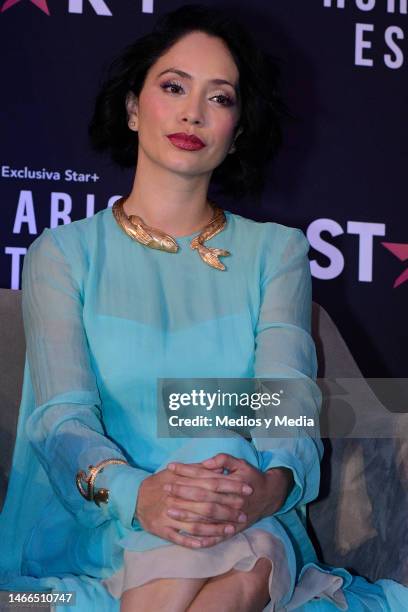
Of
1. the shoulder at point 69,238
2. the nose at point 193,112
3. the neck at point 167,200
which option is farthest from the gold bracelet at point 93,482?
the nose at point 193,112

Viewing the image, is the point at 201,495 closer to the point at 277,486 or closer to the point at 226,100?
the point at 277,486

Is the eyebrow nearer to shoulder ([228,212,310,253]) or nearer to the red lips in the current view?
the red lips

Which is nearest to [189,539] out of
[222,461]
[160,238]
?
[222,461]

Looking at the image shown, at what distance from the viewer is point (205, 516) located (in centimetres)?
155

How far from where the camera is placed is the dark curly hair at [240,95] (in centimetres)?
215

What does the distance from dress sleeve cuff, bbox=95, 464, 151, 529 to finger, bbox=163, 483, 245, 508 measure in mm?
60

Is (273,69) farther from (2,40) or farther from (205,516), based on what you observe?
(2,40)

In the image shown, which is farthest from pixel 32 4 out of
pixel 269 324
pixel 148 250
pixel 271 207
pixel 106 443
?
pixel 106 443

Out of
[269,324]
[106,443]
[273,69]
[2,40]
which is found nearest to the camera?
[106,443]

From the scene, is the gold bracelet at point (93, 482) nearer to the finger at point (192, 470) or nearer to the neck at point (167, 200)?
the finger at point (192, 470)

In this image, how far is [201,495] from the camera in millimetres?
1563

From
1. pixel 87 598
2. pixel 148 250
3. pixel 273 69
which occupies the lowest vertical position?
pixel 87 598

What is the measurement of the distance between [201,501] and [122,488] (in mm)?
134

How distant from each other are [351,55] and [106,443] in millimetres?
2083
